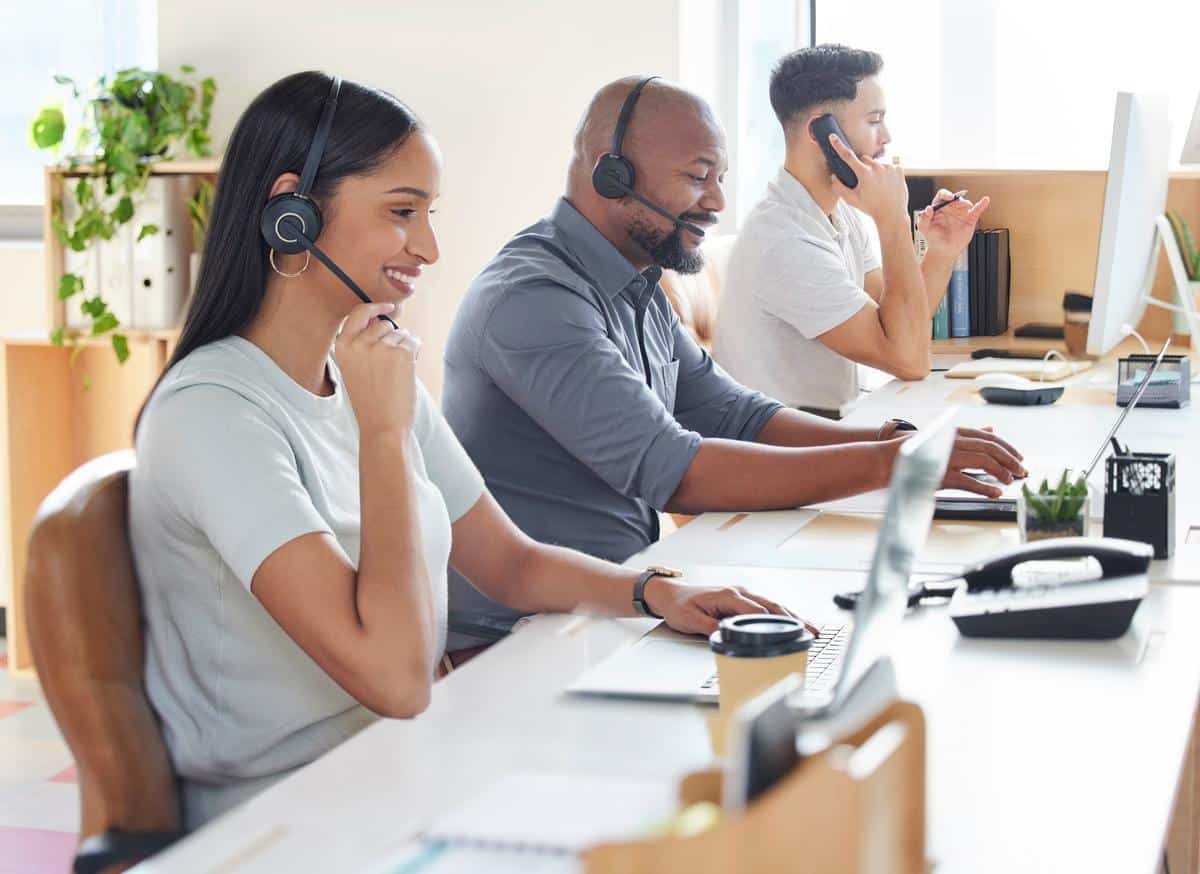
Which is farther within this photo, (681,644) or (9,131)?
(9,131)

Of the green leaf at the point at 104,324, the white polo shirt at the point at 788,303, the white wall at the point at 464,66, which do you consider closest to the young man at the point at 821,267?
the white polo shirt at the point at 788,303

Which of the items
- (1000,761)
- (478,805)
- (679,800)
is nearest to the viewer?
(679,800)

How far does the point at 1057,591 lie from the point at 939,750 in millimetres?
364

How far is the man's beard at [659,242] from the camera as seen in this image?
2.19m

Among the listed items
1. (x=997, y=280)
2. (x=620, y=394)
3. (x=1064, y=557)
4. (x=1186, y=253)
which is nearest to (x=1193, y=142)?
(x=1186, y=253)

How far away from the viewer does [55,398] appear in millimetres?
3857

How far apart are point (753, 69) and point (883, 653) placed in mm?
3331

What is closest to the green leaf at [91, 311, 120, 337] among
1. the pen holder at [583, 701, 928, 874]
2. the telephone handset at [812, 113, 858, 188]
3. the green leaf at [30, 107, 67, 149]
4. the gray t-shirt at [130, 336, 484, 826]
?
the green leaf at [30, 107, 67, 149]

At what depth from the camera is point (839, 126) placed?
310 cm

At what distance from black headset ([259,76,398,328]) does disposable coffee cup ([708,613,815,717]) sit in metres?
0.53

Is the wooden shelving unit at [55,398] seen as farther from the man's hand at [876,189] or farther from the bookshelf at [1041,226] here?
the bookshelf at [1041,226]

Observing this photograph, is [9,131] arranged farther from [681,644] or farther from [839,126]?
[681,644]

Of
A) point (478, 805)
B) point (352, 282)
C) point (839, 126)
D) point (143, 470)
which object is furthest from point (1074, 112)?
point (478, 805)

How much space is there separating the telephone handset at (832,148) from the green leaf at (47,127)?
70.8 inches
